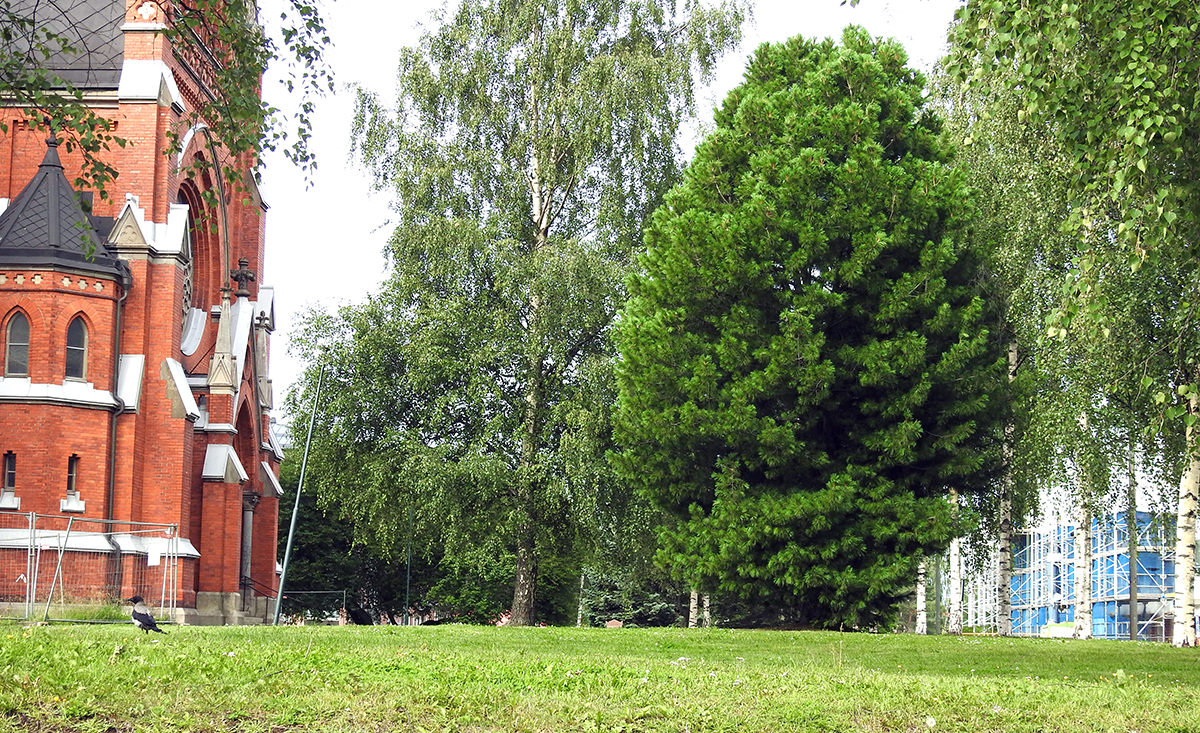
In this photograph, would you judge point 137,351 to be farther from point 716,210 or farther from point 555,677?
point 555,677

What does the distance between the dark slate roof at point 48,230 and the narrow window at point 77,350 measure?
1303 mm

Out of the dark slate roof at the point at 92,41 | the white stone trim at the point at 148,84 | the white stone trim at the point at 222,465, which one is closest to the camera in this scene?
the white stone trim at the point at 148,84

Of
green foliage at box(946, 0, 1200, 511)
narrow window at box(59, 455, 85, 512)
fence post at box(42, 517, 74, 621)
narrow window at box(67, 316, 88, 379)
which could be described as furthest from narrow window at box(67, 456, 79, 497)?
green foliage at box(946, 0, 1200, 511)

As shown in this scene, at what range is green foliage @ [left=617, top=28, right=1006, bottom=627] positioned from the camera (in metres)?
21.6

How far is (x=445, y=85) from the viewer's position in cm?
3117

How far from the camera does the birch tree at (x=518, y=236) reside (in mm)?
28781

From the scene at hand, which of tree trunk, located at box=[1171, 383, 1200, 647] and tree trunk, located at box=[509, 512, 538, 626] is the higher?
tree trunk, located at box=[1171, 383, 1200, 647]

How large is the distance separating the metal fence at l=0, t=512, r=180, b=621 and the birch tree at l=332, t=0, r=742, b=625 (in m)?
4.70

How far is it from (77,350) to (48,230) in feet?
9.01

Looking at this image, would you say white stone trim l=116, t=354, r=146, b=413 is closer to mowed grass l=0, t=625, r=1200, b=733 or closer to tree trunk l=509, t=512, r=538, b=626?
tree trunk l=509, t=512, r=538, b=626

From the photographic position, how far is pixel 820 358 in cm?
2228

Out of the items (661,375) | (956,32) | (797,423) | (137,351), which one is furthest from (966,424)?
(137,351)

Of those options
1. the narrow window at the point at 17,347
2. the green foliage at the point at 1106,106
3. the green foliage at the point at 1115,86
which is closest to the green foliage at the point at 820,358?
the green foliage at the point at 1106,106

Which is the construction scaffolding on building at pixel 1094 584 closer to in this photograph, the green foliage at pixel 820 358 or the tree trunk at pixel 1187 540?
the tree trunk at pixel 1187 540
